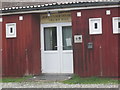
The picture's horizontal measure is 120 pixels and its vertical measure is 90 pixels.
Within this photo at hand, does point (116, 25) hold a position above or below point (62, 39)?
above

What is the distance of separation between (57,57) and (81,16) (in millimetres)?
2427

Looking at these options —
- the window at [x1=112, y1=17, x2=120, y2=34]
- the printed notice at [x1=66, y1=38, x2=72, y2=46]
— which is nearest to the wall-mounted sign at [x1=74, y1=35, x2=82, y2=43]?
the printed notice at [x1=66, y1=38, x2=72, y2=46]

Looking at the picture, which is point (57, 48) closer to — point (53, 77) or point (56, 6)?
point (53, 77)

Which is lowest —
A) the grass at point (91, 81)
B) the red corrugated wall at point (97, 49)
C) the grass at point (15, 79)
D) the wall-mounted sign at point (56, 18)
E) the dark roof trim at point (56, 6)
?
the grass at point (15, 79)

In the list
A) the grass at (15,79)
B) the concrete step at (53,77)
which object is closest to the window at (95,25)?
the concrete step at (53,77)

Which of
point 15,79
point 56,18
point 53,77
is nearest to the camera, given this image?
point 53,77

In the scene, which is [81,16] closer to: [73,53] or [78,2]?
[78,2]

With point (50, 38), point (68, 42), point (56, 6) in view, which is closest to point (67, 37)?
point (68, 42)

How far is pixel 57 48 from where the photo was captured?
43.9ft

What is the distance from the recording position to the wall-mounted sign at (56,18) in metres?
13.2

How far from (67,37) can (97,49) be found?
1.95m

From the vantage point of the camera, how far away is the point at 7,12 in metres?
13.1

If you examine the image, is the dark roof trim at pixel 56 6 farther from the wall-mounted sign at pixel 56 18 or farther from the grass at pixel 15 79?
the grass at pixel 15 79

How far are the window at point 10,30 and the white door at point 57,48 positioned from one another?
1.39 meters
